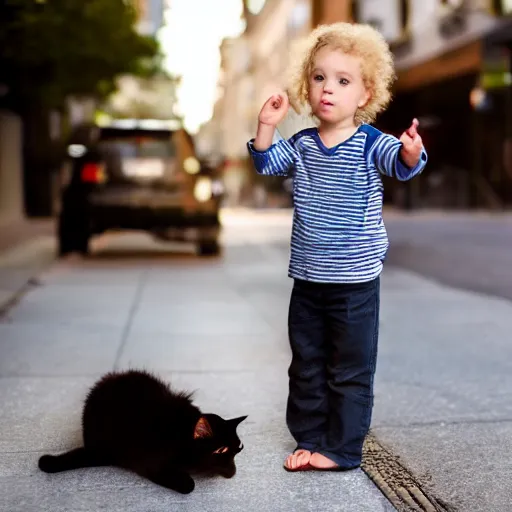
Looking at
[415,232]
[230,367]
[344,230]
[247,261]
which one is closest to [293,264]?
[344,230]

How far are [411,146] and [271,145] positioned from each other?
533mm

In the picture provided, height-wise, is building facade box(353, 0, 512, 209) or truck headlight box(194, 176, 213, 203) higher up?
building facade box(353, 0, 512, 209)

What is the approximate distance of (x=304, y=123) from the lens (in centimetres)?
361

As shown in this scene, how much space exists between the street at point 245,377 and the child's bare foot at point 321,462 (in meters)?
0.06

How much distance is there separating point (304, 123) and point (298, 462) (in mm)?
1314

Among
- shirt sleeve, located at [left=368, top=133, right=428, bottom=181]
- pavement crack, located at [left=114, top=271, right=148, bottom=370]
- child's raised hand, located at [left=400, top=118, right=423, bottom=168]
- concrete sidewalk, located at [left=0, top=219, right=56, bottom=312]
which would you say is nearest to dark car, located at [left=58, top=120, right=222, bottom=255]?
concrete sidewalk, located at [left=0, top=219, right=56, bottom=312]

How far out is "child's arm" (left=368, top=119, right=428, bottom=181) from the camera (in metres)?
3.14

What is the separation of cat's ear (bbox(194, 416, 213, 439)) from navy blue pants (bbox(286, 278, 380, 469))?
45cm

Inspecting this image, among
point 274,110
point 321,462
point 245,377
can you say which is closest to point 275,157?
point 274,110

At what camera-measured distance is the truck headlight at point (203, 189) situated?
12.6 metres

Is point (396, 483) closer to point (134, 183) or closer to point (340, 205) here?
point (340, 205)

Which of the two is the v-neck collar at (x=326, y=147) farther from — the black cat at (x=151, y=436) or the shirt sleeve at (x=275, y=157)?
the black cat at (x=151, y=436)

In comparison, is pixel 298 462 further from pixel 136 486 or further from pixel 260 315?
pixel 260 315

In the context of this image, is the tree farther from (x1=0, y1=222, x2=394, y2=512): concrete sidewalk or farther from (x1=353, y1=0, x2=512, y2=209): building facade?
(x1=353, y1=0, x2=512, y2=209): building facade
